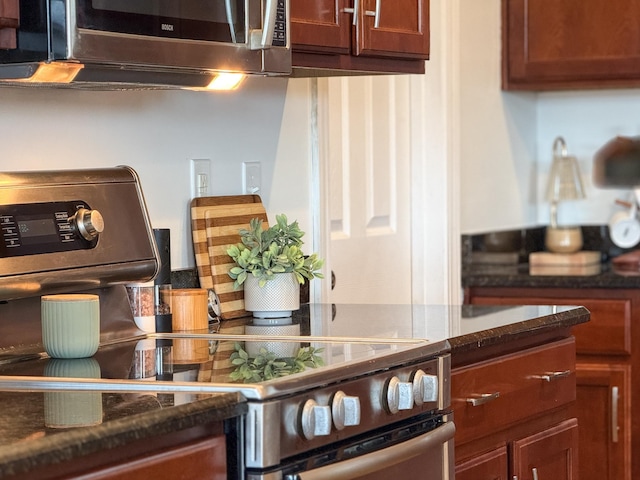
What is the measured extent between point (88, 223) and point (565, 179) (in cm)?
243

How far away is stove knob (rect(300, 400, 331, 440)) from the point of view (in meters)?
1.72

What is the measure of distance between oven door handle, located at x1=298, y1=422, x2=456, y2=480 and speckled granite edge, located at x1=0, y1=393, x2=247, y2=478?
20 cm

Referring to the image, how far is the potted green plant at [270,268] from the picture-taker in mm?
2521

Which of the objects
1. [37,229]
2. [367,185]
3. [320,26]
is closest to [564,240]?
[367,185]

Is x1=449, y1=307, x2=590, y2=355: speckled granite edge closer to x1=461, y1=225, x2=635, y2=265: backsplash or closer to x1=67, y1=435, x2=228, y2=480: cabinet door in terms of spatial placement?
x1=67, y1=435, x2=228, y2=480: cabinet door

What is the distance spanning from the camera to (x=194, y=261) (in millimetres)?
2561

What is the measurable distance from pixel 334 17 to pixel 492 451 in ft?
3.19

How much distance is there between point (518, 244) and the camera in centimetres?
416

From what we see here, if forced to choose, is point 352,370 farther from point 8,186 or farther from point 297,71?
point 297,71

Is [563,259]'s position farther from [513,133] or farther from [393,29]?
[393,29]

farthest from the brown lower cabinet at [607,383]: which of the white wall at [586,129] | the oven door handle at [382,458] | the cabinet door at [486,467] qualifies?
the oven door handle at [382,458]

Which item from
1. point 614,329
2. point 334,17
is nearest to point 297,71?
point 334,17

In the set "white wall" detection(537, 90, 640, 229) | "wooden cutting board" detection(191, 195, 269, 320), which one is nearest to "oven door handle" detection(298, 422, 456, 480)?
"wooden cutting board" detection(191, 195, 269, 320)

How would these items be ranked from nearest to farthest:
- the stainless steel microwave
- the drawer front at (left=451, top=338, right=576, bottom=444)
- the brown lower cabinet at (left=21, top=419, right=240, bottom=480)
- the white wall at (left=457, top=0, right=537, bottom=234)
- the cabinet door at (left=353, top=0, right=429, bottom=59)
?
1. the brown lower cabinet at (left=21, top=419, right=240, bottom=480)
2. the stainless steel microwave
3. the drawer front at (left=451, top=338, right=576, bottom=444)
4. the cabinet door at (left=353, top=0, right=429, bottom=59)
5. the white wall at (left=457, top=0, right=537, bottom=234)
